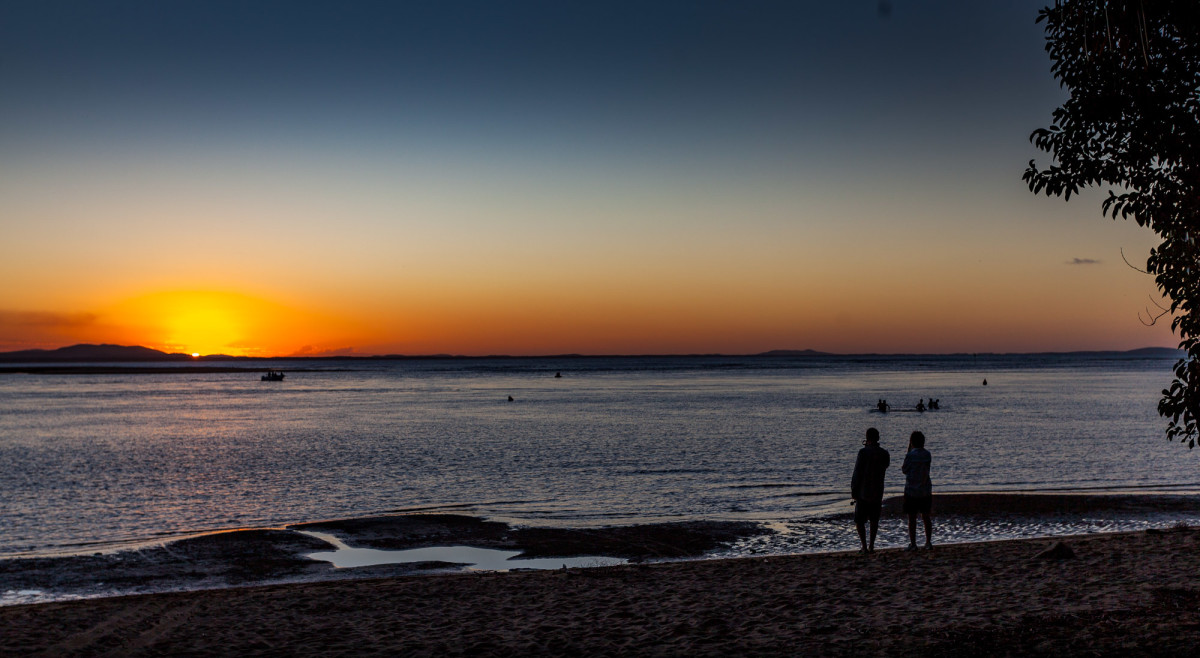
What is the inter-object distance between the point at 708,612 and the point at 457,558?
25.4 feet

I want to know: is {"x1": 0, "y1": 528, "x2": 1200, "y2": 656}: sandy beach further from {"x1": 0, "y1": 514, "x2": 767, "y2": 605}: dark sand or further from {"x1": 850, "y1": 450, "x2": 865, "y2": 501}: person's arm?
{"x1": 0, "y1": 514, "x2": 767, "y2": 605}: dark sand

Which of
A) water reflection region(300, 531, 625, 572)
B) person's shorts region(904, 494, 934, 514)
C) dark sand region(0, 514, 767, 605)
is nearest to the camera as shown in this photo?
person's shorts region(904, 494, 934, 514)

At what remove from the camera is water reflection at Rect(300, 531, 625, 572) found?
16.5 meters

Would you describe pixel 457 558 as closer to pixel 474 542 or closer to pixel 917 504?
pixel 474 542

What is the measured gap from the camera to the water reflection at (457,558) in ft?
54.2

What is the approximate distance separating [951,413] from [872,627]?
59.2m

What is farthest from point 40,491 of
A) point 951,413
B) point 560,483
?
point 951,413

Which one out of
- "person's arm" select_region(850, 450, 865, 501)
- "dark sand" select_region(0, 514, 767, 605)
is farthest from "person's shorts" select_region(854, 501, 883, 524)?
"dark sand" select_region(0, 514, 767, 605)

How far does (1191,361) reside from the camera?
8.60 m

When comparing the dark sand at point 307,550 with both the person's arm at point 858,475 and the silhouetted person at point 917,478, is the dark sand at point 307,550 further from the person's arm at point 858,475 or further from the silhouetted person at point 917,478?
the silhouetted person at point 917,478

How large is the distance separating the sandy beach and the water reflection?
253cm

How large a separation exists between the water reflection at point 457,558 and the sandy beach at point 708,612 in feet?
8.32

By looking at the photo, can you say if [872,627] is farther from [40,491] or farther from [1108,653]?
[40,491]

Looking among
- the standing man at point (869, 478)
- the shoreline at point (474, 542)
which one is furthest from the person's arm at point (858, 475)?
the shoreline at point (474, 542)
